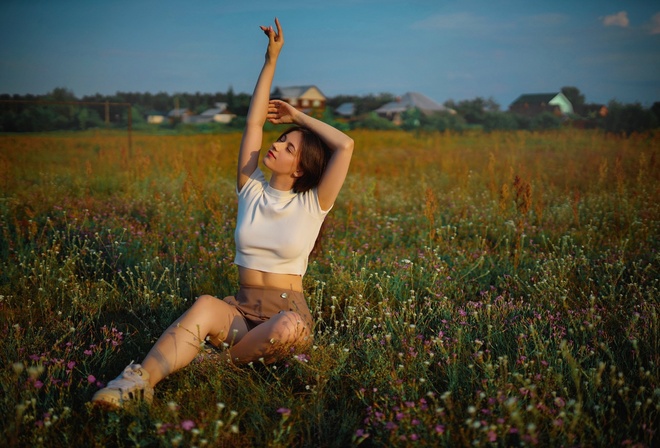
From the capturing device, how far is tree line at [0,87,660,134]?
35.5 ft

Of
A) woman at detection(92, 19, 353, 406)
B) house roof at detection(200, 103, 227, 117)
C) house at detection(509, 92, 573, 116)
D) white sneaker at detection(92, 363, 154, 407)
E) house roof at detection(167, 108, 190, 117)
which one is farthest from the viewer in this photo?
house roof at detection(200, 103, 227, 117)

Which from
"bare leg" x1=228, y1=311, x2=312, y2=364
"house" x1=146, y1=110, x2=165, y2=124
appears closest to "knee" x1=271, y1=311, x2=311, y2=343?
"bare leg" x1=228, y1=311, x2=312, y2=364

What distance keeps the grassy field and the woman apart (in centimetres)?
16

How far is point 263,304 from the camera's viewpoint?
296 centimetres

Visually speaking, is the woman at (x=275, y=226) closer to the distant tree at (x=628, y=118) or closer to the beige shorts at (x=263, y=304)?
the beige shorts at (x=263, y=304)

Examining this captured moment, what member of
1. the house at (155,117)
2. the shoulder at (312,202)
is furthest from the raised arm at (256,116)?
the house at (155,117)

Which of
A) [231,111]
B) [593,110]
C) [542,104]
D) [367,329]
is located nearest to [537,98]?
[542,104]

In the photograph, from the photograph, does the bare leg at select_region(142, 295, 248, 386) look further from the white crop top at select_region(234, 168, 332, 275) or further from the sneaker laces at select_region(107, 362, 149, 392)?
the white crop top at select_region(234, 168, 332, 275)

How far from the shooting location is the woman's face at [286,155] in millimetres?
2992

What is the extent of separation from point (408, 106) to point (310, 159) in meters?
42.4

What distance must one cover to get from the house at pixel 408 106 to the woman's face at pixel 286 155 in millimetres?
32377

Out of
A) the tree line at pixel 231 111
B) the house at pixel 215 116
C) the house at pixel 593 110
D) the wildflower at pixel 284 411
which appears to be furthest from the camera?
the house at pixel 215 116

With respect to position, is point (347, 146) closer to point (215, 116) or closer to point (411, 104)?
point (215, 116)

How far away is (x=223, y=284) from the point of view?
4047 millimetres
